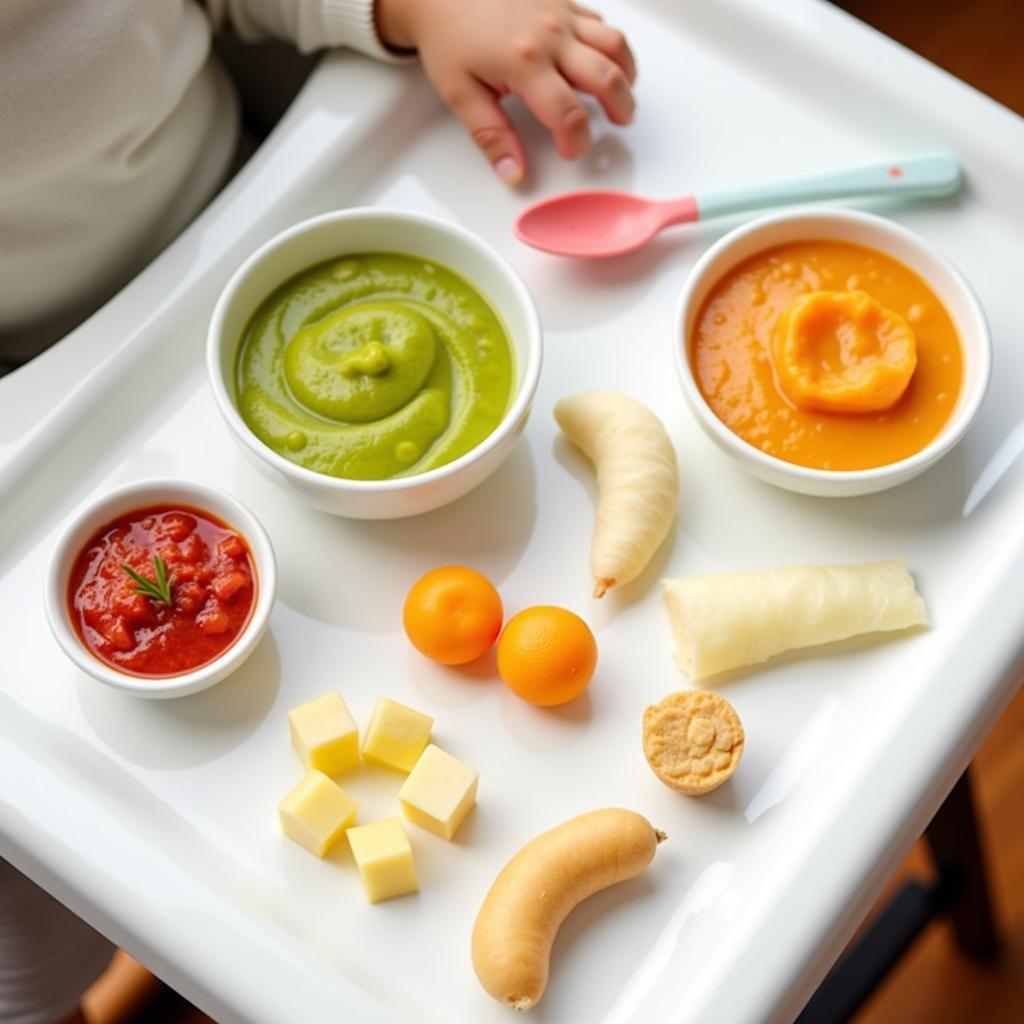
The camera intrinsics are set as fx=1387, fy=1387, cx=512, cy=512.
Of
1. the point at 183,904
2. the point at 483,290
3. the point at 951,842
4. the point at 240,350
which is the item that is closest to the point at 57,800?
the point at 183,904

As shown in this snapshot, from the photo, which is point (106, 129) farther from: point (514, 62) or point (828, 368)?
point (828, 368)

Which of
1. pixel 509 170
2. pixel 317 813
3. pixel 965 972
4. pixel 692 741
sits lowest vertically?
pixel 965 972

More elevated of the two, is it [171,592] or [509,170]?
[509,170]

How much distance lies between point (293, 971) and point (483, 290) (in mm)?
538

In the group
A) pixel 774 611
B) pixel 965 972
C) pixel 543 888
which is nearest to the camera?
pixel 543 888

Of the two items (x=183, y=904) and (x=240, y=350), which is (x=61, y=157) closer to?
(x=240, y=350)

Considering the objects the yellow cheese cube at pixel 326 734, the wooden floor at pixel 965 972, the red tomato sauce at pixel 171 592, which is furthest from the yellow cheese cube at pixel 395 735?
the wooden floor at pixel 965 972

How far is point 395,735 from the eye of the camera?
968 millimetres

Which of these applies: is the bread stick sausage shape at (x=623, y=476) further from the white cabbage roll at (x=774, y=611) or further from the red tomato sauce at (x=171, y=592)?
the red tomato sauce at (x=171, y=592)

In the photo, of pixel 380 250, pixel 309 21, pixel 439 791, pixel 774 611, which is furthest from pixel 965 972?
pixel 309 21

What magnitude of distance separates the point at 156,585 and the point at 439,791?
246 mm

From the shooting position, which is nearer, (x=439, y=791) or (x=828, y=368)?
(x=439, y=791)

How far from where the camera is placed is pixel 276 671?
3.35ft

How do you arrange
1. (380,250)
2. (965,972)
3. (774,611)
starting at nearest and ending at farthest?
(774,611) < (380,250) < (965,972)
